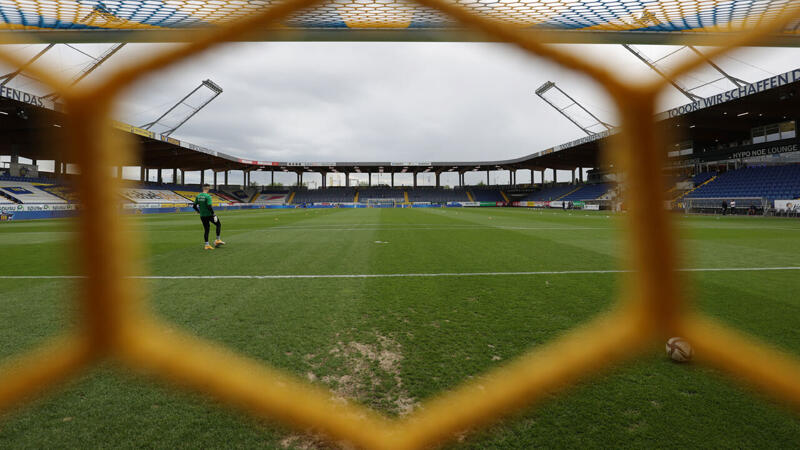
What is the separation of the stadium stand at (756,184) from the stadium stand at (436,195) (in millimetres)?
34229

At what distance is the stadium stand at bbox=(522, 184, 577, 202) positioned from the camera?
148 ft

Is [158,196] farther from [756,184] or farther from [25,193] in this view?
[756,184]

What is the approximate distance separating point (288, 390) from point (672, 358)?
7.03ft

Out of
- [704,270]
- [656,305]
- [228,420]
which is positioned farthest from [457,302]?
[704,270]

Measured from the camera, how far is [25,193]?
24.6 m

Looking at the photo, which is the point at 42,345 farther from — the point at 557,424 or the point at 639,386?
the point at 639,386

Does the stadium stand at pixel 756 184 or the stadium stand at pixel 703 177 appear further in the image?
the stadium stand at pixel 703 177

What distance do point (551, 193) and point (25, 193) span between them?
55641 mm

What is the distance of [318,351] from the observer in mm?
2117

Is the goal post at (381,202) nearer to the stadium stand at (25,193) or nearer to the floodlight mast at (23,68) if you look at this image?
the stadium stand at (25,193)

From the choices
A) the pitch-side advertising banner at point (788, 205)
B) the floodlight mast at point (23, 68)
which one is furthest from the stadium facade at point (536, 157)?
the pitch-side advertising banner at point (788, 205)

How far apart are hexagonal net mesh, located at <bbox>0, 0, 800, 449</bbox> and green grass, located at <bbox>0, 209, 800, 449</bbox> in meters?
0.09

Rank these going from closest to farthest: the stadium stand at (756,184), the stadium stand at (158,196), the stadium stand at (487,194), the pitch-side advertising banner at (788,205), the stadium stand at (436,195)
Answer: the pitch-side advertising banner at (788,205) < the stadium stand at (756,184) < the stadium stand at (158,196) < the stadium stand at (487,194) < the stadium stand at (436,195)

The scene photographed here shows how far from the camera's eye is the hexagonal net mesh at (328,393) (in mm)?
1296
